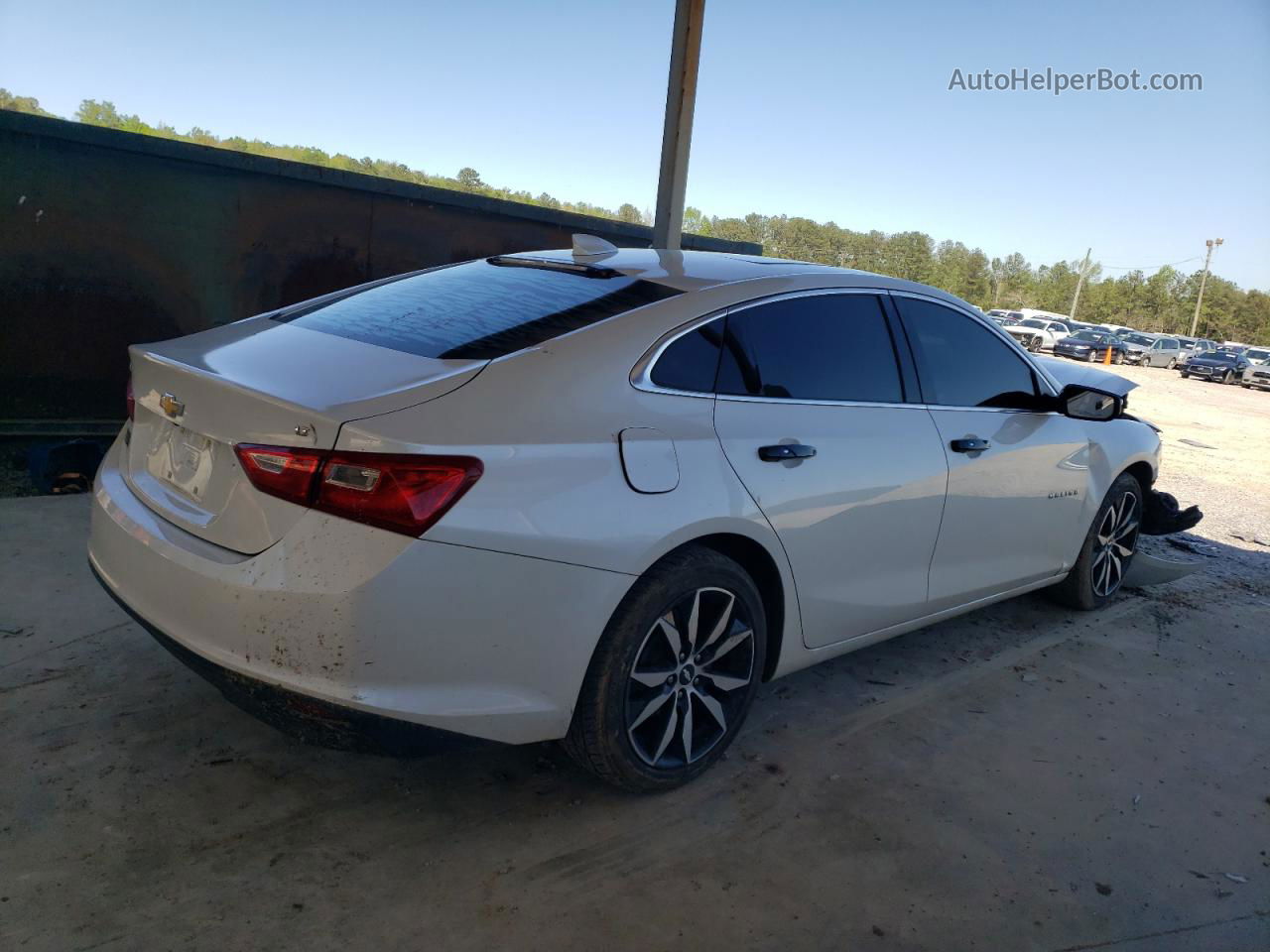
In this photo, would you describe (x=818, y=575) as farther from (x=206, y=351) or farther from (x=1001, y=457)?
(x=206, y=351)

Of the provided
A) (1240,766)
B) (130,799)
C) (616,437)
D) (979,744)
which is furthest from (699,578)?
(1240,766)

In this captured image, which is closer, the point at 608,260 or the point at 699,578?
the point at 699,578

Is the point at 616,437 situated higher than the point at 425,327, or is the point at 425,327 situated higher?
the point at 425,327

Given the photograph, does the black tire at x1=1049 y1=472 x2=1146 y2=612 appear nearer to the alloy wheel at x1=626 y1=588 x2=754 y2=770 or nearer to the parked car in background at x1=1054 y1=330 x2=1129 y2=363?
the alloy wheel at x1=626 y1=588 x2=754 y2=770

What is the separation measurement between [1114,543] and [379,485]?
4185 mm

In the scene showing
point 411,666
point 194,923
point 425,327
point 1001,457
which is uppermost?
point 425,327

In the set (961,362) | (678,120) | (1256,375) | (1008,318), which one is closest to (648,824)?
(961,362)

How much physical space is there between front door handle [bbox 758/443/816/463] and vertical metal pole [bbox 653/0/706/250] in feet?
14.9

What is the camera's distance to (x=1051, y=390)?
439 cm

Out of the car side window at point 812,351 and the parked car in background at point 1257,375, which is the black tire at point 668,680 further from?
the parked car in background at point 1257,375

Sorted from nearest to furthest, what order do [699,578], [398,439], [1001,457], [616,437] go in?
[398,439], [616,437], [699,578], [1001,457]

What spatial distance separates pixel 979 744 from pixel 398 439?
245 centimetres

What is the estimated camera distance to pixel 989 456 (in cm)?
385

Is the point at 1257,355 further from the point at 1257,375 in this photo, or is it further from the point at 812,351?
the point at 812,351
